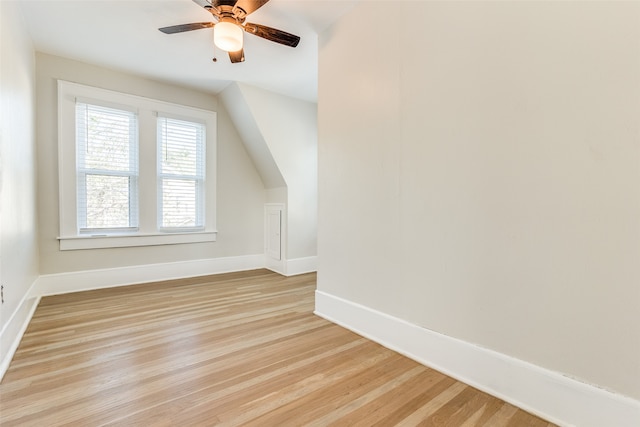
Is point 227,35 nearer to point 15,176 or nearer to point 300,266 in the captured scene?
point 15,176

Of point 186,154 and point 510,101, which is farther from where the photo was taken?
point 186,154

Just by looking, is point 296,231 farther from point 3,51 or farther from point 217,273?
point 3,51

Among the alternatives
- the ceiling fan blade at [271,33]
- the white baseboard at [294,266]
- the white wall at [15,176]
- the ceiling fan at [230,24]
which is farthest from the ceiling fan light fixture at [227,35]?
the white baseboard at [294,266]

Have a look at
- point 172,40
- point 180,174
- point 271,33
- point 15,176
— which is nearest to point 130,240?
point 180,174

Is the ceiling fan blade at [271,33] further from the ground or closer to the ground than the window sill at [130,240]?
further from the ground

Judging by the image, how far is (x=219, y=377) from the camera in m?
1.58

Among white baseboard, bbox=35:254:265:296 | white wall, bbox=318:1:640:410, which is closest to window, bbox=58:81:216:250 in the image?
white baseboard, bbox=35:254:265:296

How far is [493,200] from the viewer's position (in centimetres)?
146

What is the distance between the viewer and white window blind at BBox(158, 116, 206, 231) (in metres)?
3.69

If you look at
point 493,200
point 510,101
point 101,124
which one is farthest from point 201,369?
point 101,124

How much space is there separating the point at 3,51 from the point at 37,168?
165 cm

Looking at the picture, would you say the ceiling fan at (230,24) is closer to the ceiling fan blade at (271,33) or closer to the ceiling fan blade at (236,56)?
the ceiling fan blade at (271,33)

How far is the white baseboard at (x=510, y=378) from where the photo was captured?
115 centimetres

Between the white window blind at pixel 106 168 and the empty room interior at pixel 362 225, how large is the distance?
0.02 m
